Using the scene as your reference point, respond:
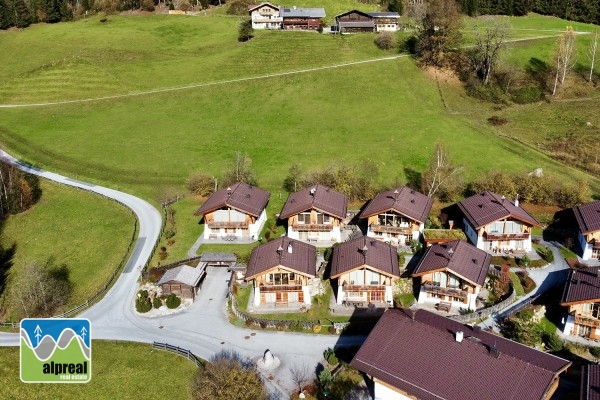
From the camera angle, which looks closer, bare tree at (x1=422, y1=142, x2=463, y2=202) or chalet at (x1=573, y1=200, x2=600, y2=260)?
chalet at (x1=573, y1=200, x2=600, y2=260)

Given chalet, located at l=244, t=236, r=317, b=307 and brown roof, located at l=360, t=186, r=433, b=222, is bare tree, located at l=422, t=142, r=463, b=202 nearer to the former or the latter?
brown roof, located at l=360, t=186, r=433, b=222

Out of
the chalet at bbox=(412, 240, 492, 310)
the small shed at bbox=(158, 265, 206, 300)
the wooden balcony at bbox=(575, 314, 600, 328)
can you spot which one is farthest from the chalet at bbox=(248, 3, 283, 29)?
the wooden balcony at bbox=(575, 314, 600, 328)

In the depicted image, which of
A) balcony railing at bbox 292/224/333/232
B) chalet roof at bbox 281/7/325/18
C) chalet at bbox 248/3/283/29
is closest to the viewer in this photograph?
balcony railing at bbox 292/224/333/232

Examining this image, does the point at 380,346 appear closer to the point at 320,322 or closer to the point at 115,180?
the point at 320,322

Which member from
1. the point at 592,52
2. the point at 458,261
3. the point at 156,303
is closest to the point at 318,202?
the point at 458,261

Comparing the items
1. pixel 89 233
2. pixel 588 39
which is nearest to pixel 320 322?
pixel 89 233
